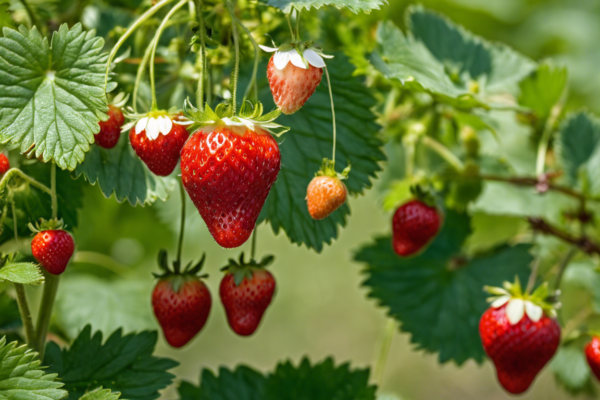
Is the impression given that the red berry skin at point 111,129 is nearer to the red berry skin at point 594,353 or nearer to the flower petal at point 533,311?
the flower petal at point 533,311

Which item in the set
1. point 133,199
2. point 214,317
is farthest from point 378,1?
point 214,317

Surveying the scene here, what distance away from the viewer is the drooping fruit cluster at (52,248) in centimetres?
74

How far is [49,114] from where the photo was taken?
2.40ft

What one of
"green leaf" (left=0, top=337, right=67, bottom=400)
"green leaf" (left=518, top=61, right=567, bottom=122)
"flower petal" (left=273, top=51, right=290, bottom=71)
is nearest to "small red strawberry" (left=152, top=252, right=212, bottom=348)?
"green leaf" (left=0, top=337, right=67, bottom=400)

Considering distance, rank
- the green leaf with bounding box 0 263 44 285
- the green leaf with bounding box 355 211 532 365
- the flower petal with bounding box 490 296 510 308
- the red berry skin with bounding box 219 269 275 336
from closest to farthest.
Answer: the green leaf with bounding box 0 263 44 285 → the red berry skin with bounding box 219 269 275 336 → the flower petal with bounding box 490 296 510 308 → the green leaf with bounding box 355 211 532 365

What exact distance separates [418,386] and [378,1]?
8.62 feet

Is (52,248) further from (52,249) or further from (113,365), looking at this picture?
(113,365)

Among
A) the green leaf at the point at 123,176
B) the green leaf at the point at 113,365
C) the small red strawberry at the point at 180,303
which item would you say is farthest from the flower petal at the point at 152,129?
the green leaf at the point at 113,365

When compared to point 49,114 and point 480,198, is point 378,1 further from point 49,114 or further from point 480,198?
point 480,198

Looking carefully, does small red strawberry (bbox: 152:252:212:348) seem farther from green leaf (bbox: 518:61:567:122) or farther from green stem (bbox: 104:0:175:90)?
green leaf (bbox: 518:61:567:122)

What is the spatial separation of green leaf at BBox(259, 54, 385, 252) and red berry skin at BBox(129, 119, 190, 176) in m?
0.20

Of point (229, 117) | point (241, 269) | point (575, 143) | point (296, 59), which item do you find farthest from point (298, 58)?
point (575, 143)

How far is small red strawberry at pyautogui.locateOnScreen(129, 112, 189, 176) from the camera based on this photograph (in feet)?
2.46

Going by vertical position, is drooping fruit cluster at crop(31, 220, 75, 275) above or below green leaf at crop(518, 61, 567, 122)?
below
